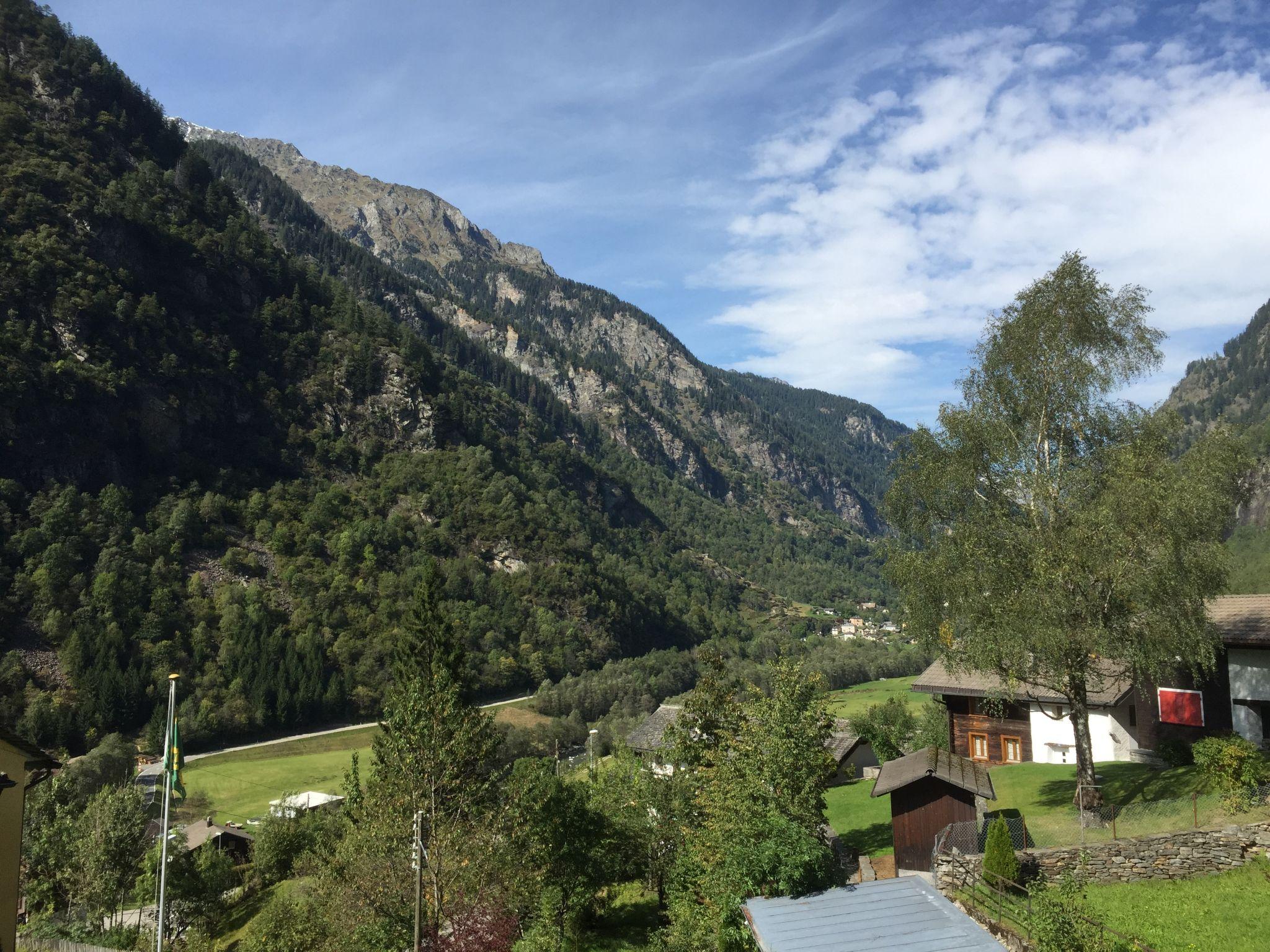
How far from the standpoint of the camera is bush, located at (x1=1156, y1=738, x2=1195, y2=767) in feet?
83.2

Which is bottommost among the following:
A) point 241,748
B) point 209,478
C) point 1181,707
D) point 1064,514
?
point 241,748

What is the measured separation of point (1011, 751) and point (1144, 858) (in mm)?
18824

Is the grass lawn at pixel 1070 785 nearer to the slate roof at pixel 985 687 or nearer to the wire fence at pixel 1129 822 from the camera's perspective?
the wire fence at pixel 1129 822

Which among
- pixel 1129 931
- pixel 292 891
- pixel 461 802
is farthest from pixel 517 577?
pixel 1129 931

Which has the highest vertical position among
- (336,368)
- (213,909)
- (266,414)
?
(336,368)

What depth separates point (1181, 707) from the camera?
1083 inches

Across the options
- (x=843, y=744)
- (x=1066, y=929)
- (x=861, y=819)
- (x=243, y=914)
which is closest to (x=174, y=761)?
(x=1066, y=929)

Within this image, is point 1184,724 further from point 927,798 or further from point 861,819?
point 927,798

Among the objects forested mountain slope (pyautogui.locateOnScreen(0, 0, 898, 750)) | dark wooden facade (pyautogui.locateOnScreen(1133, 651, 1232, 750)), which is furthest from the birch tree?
forested mountain slope (pyautogui.locateOnScreen(0, 0, 898, 750))

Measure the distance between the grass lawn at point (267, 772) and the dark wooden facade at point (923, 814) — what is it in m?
53.3

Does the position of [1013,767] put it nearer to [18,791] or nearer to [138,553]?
[18,791]

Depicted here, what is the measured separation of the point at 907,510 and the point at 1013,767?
16.0 m

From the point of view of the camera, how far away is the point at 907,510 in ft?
83.8

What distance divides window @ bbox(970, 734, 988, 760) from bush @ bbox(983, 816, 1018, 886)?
2041cm
